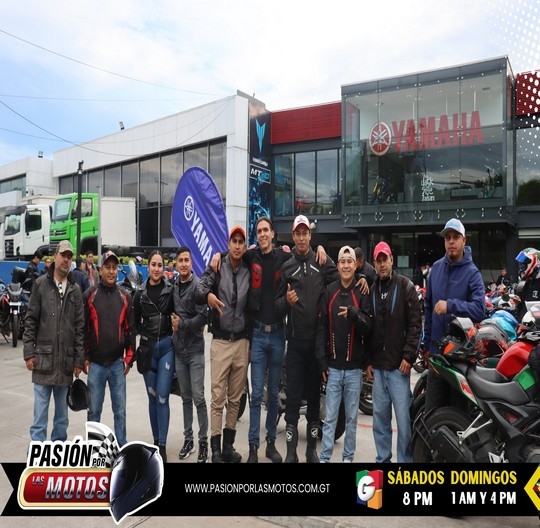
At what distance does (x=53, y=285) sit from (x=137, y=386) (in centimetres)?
319

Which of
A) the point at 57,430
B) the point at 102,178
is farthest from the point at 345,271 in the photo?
the point at 102,178

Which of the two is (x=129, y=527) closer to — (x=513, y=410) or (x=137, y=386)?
(x=513, y=410)

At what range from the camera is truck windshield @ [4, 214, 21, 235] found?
58.8 feet

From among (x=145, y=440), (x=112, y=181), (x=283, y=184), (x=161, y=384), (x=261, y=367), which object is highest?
(x=112, y=181)

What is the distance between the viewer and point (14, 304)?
972 cm

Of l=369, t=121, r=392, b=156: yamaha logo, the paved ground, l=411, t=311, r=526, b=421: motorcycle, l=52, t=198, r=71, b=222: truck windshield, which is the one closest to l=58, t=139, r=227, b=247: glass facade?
l=52, t=198, r=71, b=222: truck windshield

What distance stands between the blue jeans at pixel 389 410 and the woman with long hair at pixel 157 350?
1.82m

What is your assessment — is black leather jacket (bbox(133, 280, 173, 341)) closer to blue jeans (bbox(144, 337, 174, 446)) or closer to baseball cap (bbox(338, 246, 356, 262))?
blue jeans (bbox(144, 337, 174, 446))

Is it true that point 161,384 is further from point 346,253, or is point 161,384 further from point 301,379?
point 346,253

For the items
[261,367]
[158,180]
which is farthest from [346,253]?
[158,180]

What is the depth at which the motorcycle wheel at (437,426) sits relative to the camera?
129 inches

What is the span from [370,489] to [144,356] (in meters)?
2.15

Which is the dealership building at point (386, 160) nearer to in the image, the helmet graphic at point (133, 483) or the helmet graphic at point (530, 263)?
the helmet graphic at point (530, 263)

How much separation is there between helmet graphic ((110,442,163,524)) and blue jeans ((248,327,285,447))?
0.94m
